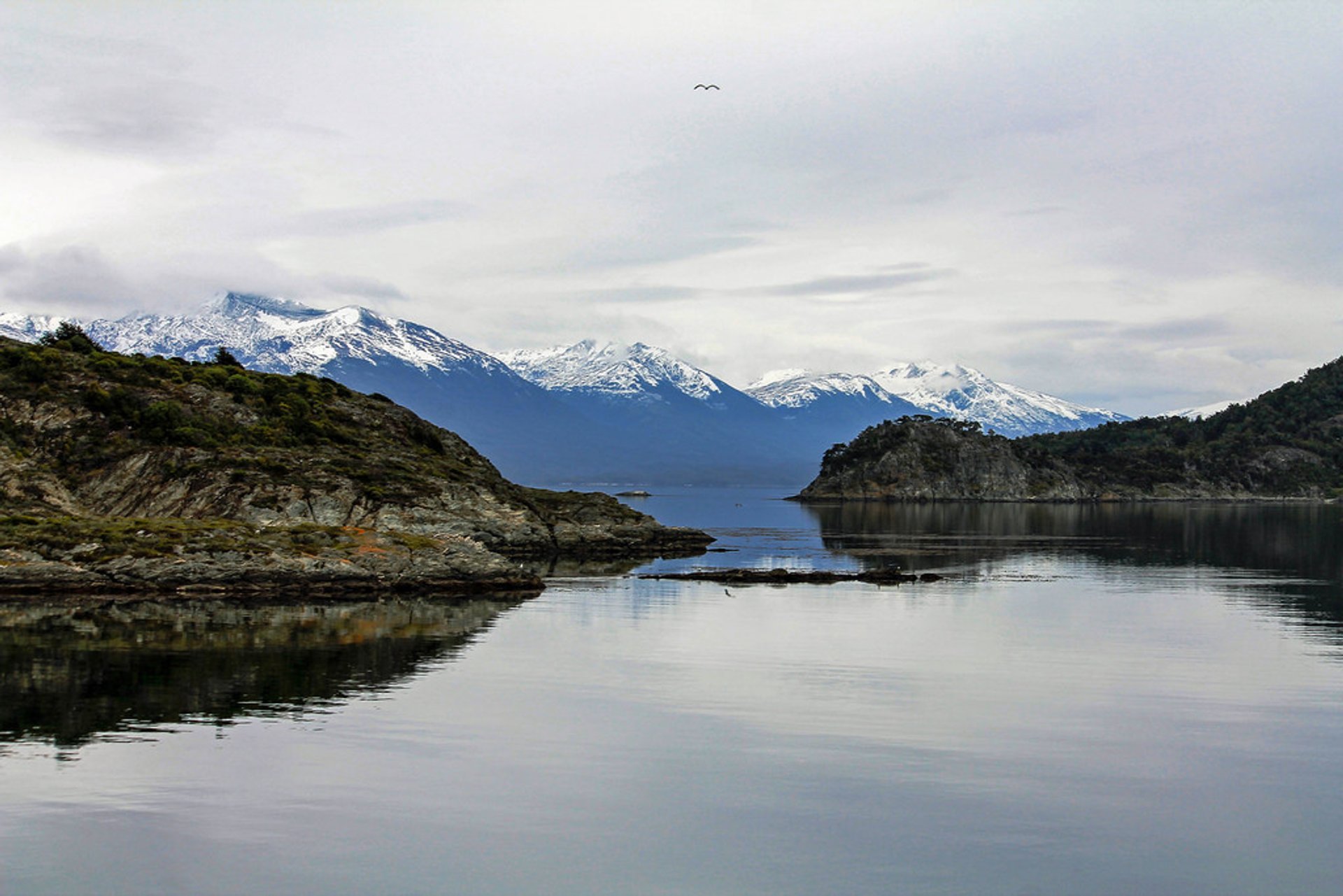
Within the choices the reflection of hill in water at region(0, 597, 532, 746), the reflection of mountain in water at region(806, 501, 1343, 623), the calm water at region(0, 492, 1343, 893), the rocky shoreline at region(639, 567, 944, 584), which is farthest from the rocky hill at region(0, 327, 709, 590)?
the reflection of mountain in water at region(806, 501, 1343, 623)

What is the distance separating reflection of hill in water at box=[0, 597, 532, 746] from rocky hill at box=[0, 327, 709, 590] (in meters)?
6.84

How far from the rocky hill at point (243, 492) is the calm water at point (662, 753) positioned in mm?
9069

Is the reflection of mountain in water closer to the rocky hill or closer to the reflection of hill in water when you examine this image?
the rocky hill

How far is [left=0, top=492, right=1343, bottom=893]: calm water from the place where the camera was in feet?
82.9

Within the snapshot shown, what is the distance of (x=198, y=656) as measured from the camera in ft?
166

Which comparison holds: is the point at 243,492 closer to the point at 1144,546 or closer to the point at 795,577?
the point at 795,577

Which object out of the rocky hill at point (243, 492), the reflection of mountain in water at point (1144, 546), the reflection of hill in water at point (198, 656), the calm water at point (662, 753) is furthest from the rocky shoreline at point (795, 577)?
the reflection of hill in water at point (198, 656)

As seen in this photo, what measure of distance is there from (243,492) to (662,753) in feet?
234

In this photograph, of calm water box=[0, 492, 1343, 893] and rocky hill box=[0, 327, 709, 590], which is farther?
rocky hill box=[0, 327, 709, 590]

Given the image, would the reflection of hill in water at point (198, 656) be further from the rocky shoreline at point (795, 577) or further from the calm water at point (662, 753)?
the rocky shoreline at point (795, 577)

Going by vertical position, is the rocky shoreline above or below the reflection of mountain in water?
below

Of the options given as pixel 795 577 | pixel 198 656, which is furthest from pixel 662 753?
pixel 795 577

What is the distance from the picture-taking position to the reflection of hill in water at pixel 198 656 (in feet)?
129

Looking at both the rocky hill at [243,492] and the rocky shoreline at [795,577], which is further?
the rocky shoreline at [795,577]
